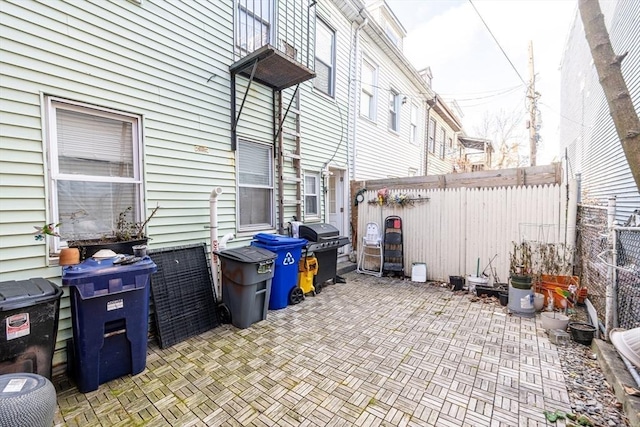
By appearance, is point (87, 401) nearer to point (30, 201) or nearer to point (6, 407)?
point (6, 407)

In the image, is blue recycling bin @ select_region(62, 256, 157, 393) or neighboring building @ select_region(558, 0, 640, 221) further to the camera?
neighboring building @ select_region(558, 0, 640, 221)

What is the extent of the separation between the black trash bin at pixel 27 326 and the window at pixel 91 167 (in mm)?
699

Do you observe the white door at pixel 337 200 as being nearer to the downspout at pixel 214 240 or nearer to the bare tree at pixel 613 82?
the downspout at pixel 214 240

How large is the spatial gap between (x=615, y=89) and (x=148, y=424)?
3.51 m

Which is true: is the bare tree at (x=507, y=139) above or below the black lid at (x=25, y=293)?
above

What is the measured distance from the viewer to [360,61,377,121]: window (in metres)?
7.84

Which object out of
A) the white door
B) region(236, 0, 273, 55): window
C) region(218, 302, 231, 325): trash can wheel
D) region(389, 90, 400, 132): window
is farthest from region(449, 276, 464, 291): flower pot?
region(389, 90, 400, 132): window

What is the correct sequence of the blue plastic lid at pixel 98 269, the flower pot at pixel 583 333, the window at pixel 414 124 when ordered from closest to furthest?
1. the blue plastic lid at pixel 98 269
2. the flower pot at pixel 583 333
3. the window at pixel 414 124

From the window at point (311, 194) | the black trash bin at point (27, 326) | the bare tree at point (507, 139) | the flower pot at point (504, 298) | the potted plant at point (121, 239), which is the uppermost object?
the bare tree at point (507, 139)

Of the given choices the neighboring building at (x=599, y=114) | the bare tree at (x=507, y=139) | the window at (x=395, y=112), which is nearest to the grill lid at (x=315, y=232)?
the neighboring building at (x=599, y=114)

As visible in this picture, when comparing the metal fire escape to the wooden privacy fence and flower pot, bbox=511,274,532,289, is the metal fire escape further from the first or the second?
flower pot, bbox=511,274,532,289

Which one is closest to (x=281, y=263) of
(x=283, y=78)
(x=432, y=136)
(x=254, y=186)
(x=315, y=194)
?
(x=254, y=186)

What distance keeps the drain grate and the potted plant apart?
0.88ft

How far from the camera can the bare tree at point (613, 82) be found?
134 cm
